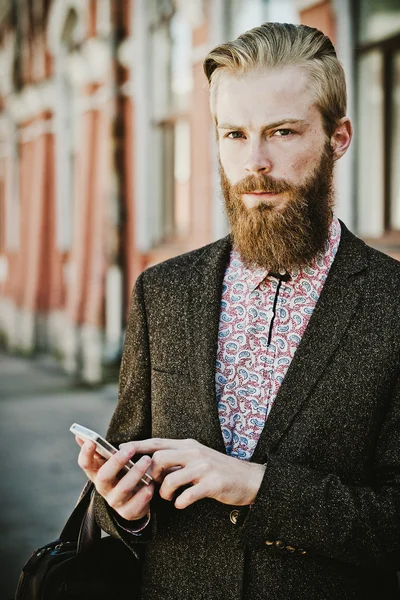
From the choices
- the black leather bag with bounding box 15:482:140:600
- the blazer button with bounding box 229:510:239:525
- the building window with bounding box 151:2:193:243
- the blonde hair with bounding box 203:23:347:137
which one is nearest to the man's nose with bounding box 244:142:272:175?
the blonde hair with bounding box 203:23:347:137

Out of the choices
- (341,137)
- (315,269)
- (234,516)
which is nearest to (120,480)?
(234,516)

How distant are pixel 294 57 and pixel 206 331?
2.26 ft

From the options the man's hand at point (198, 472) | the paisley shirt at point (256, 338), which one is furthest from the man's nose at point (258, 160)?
the man's hand at point (198, 472)

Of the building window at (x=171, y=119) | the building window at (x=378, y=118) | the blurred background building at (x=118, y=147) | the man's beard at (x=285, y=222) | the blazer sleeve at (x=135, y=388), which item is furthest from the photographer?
the building window at (x=171, y=119)

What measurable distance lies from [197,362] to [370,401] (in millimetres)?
424

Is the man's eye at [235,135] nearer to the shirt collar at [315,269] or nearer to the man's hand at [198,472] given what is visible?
the shirt collar at [315,269]

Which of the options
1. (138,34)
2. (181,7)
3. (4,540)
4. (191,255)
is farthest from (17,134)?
(191,255)

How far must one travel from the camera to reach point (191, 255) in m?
2.13

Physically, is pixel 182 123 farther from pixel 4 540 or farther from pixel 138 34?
pixel 4 540

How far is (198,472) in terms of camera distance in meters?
1.65

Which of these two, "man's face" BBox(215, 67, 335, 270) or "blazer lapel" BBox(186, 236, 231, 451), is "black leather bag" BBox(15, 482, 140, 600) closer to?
"blazer lapel" BBox(186, 236, 231, 451)

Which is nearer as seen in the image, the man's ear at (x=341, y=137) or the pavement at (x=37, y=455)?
the man's ear at (x=341, y=137)

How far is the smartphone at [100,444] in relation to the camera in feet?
5.45

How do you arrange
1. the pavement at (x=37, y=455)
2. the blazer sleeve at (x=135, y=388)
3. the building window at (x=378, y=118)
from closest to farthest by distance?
the blazer sleeve at (x=135, y=388)
the pavement at (x=37, y=455)
the building window at (x=378, y=118)
